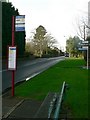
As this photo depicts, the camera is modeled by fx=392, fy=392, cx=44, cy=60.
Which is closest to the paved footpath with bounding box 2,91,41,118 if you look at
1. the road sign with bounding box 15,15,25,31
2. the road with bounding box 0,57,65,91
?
the road sign with bounding box 15,15,25,31

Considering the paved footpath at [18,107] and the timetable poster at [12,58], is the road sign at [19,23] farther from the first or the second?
the paved footpath at [18,107]

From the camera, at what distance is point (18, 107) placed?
1118 centimetres

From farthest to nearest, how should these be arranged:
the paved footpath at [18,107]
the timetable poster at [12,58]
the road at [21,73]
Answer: the road at [21,73] → the timetable poster at [12,58] → the paved footpath at [18,107]

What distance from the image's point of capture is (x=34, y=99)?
1320cm

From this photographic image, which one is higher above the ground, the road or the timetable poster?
the timetable poster

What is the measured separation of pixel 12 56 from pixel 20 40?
57.1 meters

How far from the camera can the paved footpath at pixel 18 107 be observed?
32.8 feet

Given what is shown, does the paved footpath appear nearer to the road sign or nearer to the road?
the road sign

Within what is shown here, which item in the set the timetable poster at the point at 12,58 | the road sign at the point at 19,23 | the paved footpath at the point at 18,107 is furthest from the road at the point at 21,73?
the paved footpath at the point at 18,107

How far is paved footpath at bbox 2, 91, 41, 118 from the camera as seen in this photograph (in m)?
10.0

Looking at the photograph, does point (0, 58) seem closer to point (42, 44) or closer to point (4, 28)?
point (4, 28)

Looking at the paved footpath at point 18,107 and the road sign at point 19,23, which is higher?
the road sign at point 19,23

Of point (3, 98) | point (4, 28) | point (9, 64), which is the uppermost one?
point (4, 28)

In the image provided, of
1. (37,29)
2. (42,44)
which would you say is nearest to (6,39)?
(42,44)
